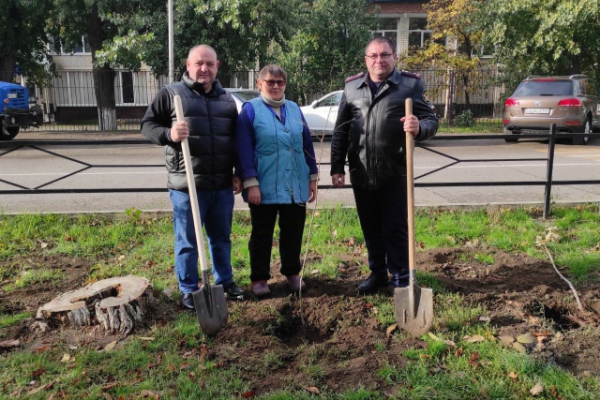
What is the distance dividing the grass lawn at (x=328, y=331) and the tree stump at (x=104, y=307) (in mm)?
80

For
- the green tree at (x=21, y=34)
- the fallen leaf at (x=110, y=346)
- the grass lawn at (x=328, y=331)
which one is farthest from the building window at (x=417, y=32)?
the fallen leaf at (x=110, y=346)

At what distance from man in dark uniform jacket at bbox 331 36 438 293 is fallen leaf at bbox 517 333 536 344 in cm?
98

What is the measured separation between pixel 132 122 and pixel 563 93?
15618mm

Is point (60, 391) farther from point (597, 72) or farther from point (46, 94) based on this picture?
point (46, 94)

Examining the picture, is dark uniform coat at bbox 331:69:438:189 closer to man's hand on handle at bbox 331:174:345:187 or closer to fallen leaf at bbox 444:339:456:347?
man's hand on handle at bbox 331:174:345:187

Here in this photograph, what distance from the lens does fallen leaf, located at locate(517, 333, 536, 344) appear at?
346 cm

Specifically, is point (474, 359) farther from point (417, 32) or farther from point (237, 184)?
point (417, 32)

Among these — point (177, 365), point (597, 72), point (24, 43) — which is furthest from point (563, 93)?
point (24, 43)

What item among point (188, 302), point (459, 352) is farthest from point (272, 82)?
point (459, 352)

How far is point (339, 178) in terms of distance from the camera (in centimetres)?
437

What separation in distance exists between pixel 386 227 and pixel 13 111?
45.1ft

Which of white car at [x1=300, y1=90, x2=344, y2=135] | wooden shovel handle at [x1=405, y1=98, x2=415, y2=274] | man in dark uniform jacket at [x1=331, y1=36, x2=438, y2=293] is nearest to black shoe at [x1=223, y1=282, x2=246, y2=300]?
man in dark uniform jacket at [x1=331, y1=36, x2=438, y2=293]

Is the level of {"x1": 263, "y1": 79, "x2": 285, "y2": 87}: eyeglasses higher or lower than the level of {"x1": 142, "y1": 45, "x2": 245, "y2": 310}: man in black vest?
higher

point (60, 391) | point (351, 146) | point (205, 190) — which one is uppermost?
point (351, 146)
